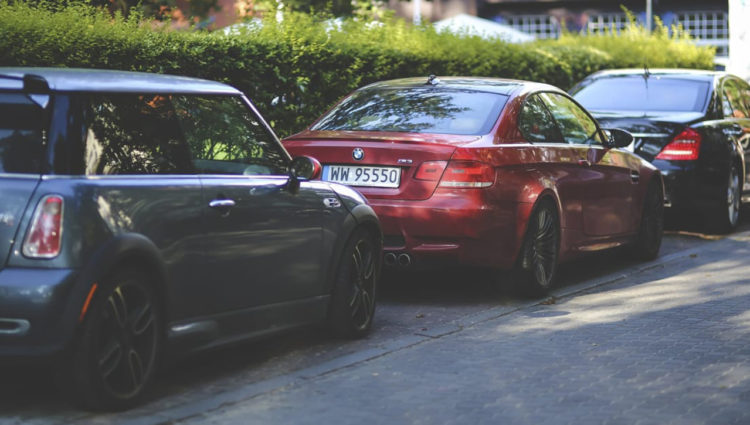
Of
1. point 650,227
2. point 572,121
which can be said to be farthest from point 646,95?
point 572,121

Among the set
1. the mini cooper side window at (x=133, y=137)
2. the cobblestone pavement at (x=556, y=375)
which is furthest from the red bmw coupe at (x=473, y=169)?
the mini cooper side window at (x=133, y=137)

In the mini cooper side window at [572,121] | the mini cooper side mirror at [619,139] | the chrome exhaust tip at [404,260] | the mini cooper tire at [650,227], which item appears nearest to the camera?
the chrome exhaust tip at [404,260]

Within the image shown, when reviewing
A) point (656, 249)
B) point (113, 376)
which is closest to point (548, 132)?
point (656, 249)

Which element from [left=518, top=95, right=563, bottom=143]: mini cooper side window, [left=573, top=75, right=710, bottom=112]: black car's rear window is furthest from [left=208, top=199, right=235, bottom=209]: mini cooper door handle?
[left=573, top=75, right=710, bottom=112]: black car's rear window

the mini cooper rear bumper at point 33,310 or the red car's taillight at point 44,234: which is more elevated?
the red car's taillight at point 44,234

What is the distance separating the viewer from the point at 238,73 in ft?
38.6

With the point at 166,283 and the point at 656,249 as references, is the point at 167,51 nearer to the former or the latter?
the point at 656,249

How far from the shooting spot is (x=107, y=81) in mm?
5785

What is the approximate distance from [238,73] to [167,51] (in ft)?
3.15

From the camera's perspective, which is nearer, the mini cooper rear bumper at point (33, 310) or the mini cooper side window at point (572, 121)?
the mini cooper rear bumper at point (33, 310)

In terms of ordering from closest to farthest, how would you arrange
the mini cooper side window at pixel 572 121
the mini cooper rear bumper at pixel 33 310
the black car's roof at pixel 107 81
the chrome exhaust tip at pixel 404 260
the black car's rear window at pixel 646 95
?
the mini cooper rear bumper at pixel 33 310, the black car's roof at pixel 107 81, the chrome exhaust tip at pixel 404 260, the mini cooper side window at pixel 572 121, the black car's rear window at pixel 646 95

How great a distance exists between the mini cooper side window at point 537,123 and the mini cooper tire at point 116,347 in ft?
13.7

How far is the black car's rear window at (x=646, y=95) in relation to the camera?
13.8 metres

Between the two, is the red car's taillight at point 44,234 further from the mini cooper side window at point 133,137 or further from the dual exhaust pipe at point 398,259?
the dual exhaust pipe at point 398,259
